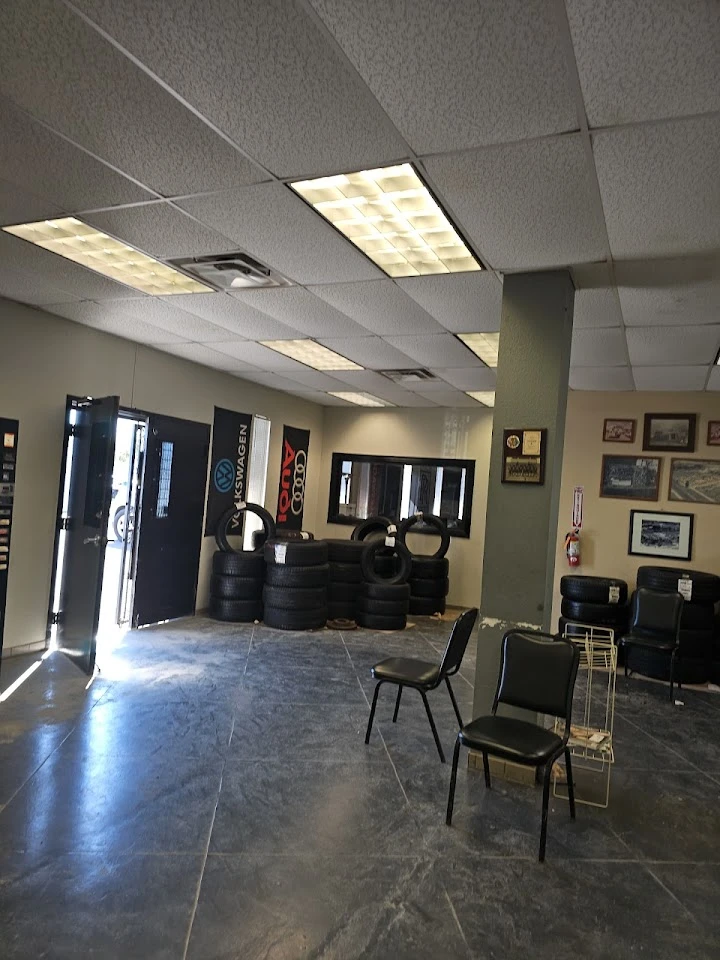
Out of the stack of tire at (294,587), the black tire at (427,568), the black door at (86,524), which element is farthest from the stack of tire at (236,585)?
the black tire at (427,568)

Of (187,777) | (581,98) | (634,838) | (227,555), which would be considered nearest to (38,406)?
(227,555)

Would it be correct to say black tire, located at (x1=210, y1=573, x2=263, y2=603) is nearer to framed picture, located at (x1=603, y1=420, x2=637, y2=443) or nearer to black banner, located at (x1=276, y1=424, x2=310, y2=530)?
black banner, located at (x1=276, y1=424, x2=310, y2=530)

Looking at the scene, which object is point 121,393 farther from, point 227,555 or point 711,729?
point 711,729

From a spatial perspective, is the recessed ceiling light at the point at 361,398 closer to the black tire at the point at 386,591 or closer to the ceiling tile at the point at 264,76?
the black tire at the point at 386,591

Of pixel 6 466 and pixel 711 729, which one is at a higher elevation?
pixel 6 466

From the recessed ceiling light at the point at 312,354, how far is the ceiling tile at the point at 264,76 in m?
3.08

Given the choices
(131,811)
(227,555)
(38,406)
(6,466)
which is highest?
(38,406)

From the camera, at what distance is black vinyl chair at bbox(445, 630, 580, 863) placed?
2.68m

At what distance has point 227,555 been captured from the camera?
6934mm

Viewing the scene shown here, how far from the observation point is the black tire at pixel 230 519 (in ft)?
23.3

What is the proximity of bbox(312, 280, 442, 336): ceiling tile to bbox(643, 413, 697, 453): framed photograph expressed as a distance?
3085 mm

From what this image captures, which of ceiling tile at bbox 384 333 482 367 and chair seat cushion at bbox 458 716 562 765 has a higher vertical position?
ceiling tile at bbox 384 333 482 367

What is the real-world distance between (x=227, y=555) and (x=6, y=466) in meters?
2.70

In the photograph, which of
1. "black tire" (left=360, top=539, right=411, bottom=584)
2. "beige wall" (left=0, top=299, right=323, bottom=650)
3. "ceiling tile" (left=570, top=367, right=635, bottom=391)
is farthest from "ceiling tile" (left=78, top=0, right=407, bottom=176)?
"black tire" (left=360, top=539, right=411, bottom=584)
